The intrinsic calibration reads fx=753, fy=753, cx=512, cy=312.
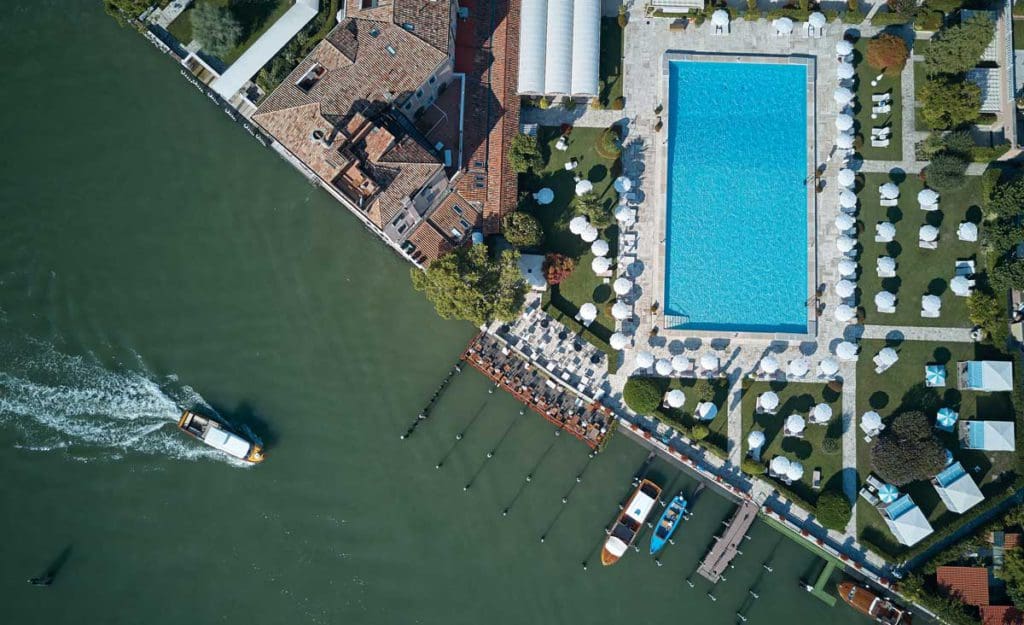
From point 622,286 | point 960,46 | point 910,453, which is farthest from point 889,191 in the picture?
point 622,286

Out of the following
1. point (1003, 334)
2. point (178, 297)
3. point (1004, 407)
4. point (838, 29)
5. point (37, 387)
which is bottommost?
point (37, 387)

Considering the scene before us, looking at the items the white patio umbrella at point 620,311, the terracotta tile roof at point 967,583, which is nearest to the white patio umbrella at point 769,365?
the white patio umbrella at point 620,311

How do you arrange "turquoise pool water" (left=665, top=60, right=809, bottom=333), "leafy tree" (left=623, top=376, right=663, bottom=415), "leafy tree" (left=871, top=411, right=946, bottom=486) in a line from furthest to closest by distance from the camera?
"turquoise pool water" (left=665, top=60, right=809, bottom=333) < "leafy tree" (left=623, top=376, right=663, bottom=415) < "leafy tree" (left=871, top=411, right=946, bottom=486)

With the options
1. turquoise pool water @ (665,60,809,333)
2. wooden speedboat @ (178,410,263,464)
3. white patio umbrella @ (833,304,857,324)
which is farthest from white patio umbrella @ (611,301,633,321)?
wooden speedboat @ (178,410,263,464)

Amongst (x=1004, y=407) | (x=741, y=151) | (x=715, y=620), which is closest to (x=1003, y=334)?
(x=1004, y=407)

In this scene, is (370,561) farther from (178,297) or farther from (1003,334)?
(1003,334)

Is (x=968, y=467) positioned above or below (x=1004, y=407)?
below

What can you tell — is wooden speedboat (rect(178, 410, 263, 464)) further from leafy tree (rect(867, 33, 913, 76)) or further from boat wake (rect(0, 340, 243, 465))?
leafy tree (rect(867, 33, 913, 76))
